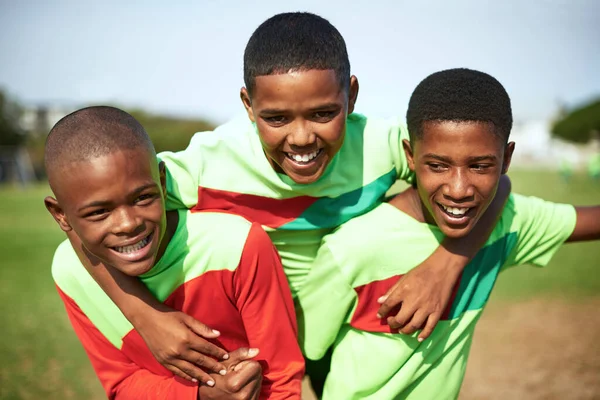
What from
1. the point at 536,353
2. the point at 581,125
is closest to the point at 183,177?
the point at 536,353

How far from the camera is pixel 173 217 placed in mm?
2236

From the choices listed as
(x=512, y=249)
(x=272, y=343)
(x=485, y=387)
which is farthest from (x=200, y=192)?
(x=485, y=387)

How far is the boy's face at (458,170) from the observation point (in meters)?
2.04

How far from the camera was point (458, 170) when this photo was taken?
206 cm

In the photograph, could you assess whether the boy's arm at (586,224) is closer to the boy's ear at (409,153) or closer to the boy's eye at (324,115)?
the boy's ear at (409,153)

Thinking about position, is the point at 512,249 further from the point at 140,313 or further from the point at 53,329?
the point at 53,329

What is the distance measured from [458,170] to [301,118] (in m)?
0.65

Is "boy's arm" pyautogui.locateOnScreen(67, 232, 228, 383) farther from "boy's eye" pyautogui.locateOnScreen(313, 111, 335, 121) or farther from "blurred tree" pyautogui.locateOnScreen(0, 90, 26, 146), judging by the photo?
"blurred tree" pyautogui.locateOnScreen(0, 90, 26, 146)

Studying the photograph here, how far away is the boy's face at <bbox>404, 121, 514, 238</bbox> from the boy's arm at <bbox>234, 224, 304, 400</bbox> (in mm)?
702

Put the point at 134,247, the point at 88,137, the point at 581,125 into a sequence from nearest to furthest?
the point at 88,137 < the point at 134,247 < the point at 581,125

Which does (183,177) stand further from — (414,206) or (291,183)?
(414,206)

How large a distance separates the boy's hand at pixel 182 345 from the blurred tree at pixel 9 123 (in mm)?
40259

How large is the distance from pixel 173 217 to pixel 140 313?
0.42m

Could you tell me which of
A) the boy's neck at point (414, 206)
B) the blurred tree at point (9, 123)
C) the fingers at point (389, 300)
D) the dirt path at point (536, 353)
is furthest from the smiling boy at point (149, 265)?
the blurred tree at point (9, 123)
